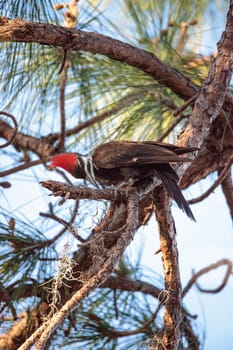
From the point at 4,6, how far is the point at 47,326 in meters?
0.79

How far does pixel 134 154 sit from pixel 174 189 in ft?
0.64

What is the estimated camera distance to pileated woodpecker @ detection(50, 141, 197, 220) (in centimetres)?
145

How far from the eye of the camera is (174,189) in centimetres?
143

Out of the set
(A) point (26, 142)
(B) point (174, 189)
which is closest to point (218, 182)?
(B) point (174, 189)

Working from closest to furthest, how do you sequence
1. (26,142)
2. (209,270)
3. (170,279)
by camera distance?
(170,279) → (209,270) → (26,142)

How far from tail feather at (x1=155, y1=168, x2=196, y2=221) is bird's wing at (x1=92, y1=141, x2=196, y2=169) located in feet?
0.12

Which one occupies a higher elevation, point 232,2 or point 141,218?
point 232,2

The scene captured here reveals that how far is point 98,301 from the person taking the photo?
1982 mm

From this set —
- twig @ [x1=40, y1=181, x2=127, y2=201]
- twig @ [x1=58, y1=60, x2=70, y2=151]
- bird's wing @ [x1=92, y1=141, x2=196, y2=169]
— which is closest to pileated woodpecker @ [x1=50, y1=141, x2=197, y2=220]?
bird's wing @ [x1=92, y1=141, x2=196, y2=169]

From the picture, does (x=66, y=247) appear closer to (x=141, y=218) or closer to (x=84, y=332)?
(x=141, y=218)

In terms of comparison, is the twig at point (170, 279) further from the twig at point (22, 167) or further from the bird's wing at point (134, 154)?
the twig at point (22, 167)

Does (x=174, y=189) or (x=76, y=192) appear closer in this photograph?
(x=76, y=192)

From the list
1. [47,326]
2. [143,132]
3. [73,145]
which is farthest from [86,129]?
[47,326]

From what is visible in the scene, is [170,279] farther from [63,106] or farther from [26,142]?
[26,142]
